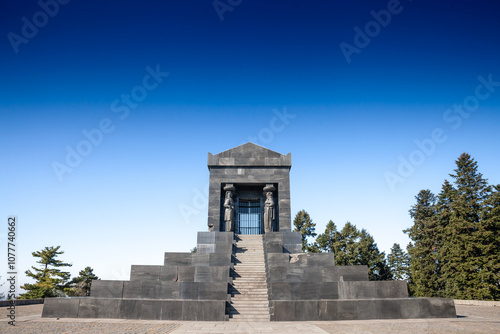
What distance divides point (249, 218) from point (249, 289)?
876 centimetres

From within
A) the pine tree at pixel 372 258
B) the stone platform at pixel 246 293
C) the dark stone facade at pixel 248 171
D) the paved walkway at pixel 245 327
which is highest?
the dark stone facade at pixel 248 171

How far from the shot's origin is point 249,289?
51.3 ft

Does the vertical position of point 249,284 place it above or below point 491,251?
below

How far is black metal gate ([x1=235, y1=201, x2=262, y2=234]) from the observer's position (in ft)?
78.1

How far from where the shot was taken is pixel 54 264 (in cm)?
3816

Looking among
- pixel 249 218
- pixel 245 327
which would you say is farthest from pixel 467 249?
pixel 245 327

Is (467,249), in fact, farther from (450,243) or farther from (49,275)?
(49,275)

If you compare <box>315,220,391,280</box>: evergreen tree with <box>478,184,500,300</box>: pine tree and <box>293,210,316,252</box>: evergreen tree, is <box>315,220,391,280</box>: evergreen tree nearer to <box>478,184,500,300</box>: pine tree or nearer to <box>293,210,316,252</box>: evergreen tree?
<box>293,210,316,252</box>: evergreen tree

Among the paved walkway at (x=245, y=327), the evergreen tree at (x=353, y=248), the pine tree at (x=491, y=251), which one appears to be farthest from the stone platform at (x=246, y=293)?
the evergreen tree at (x=353, y=248)

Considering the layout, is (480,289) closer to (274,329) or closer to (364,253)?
(364,253)

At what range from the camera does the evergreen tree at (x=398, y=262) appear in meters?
50.2

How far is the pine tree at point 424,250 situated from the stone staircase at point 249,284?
28.0m

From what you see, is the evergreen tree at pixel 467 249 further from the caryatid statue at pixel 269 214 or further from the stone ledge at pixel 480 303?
the caryatid statue at pixel 269 214

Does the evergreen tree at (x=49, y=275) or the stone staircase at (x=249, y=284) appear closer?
the stone staircase at (x=249, y=284)
